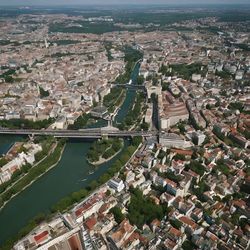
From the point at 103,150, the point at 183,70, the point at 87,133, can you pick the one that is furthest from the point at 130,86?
the point at 103,150

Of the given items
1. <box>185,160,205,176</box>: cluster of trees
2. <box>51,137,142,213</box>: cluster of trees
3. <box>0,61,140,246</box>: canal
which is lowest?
<box>0,61,140,246</box>: canal

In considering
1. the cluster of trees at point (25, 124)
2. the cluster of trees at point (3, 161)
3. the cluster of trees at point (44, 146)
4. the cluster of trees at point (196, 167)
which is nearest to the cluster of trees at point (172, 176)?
the cluster of trees at point (196, 167)

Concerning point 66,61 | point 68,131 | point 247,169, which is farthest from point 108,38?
point 247,169

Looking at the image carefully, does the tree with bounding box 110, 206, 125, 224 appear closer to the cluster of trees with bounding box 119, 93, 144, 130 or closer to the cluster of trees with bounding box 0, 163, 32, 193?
the cluster of trees with bounding box 0, 163, 32, 193

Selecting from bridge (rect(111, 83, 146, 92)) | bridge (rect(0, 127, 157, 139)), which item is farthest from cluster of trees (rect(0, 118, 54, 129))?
bridge (rect(111, 83, 146, 92))

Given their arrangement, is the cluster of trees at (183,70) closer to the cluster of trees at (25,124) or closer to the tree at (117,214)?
the cluster of trees at (25,124)

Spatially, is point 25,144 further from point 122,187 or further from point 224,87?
point 224,87
